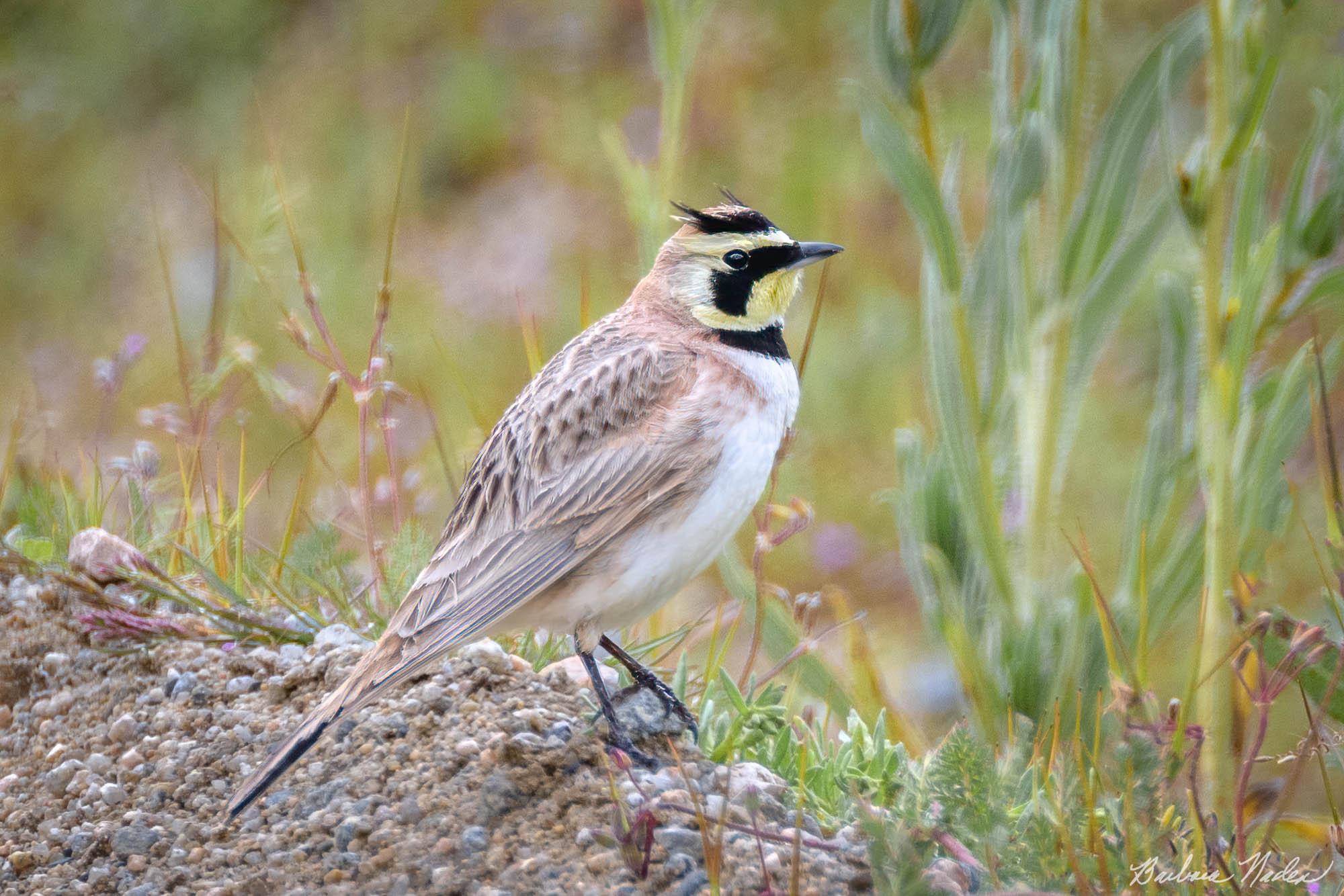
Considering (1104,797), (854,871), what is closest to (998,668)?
(1104,797)

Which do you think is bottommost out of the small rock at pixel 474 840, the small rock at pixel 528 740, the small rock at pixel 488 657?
the small rock at pixel 474 840

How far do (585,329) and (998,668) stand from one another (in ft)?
4.81

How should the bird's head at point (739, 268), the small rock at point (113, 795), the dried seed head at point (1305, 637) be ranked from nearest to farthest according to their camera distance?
1. the dried seed head at point (1305, 637)
2. the small rock at point (113, 795)
3. the bird's head at point (739, 268)

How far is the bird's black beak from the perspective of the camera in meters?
3.55

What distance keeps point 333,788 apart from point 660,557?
874 mm

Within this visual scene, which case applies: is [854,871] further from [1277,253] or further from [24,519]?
[24,519]

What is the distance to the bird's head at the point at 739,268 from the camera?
11.9ft

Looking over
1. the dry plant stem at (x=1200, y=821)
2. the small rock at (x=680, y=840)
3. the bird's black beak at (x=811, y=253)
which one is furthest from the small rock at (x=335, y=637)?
the dry plant stem at (x=1200, y=821)

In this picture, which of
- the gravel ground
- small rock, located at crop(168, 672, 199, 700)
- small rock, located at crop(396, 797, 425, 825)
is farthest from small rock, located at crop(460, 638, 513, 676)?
small rock, located at crop(168, 672, 199, 700)

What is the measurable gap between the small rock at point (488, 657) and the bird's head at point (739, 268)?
1.02m

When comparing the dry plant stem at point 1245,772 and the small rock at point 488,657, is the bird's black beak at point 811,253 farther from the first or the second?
the dry plant stem at point 1245,772

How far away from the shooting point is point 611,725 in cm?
301

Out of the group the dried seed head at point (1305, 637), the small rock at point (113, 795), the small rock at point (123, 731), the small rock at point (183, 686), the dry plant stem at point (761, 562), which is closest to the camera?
the dried seed head at point (1305, 637)

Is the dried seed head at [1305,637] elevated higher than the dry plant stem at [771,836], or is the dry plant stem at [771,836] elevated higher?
the dried seed head at [1305,637]
